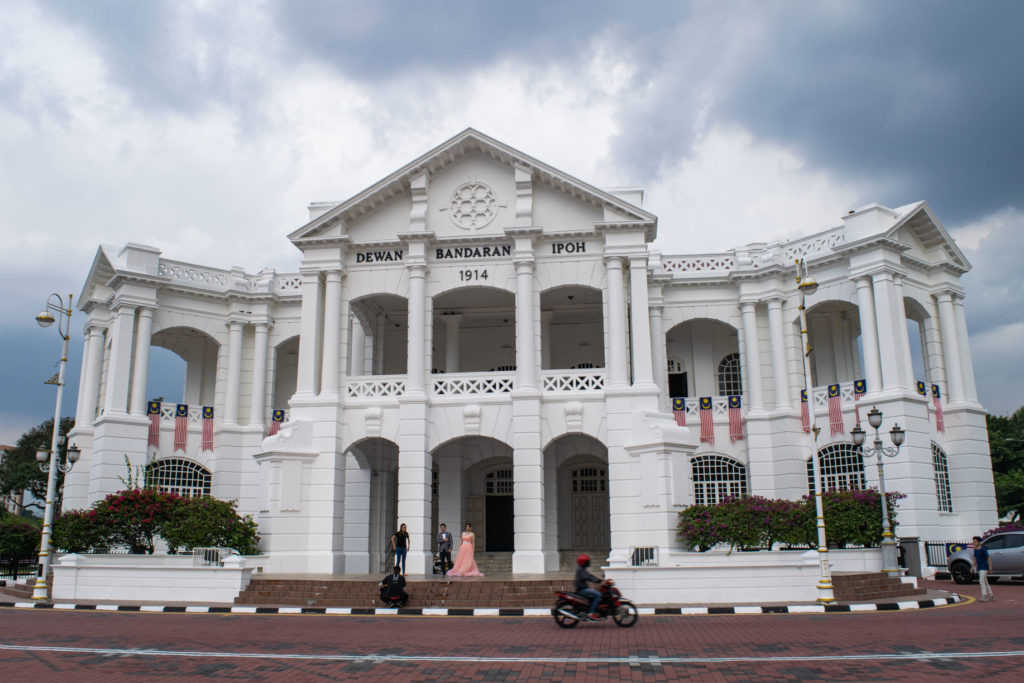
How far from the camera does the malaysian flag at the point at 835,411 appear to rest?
27922 millimetres

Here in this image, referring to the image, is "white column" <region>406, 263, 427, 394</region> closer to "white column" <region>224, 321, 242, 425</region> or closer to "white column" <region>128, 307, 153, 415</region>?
"white column" <region>224, 321, 242, 425</region>

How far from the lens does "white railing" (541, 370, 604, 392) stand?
2492 centimetres

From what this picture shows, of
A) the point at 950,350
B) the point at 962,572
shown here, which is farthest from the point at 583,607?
the point at 950,350

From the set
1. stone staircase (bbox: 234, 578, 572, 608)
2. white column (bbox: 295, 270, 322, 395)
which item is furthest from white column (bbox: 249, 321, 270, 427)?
stone staircase (bbox: 234, 578, 572, 608)

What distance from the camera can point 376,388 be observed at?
84.6 feet

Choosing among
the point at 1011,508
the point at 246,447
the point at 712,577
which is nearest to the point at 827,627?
the point at 712,577

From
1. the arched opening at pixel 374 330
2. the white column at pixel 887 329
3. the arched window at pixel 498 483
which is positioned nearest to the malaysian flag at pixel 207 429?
the arched opening at pixel 374 330

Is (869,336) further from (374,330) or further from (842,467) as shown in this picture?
(374,330)

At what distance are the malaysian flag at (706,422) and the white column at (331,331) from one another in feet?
43.4

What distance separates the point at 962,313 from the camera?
2981cm

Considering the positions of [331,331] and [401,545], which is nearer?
[401,545]

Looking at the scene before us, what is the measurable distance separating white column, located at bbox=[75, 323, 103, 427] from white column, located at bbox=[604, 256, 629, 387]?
20.4 m

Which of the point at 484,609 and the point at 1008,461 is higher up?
the point at 1008,461

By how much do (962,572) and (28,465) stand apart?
5066cm
